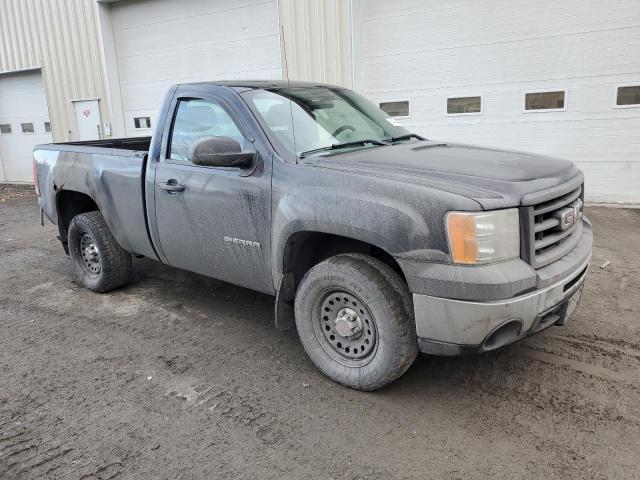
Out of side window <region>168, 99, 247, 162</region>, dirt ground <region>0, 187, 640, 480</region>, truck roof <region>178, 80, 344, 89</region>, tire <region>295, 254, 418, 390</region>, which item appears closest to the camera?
dirt ground <region>0, 187, 640, 480</region>

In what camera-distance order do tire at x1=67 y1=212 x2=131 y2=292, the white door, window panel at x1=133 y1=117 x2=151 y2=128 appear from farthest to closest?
the white door → window panel at x1=133 y1=117 x2=151 y2=128 → tire at x1=67 y1=212 x2=131 y2=292

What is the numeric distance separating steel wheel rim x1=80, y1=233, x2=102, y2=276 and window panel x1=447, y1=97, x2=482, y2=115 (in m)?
5.88

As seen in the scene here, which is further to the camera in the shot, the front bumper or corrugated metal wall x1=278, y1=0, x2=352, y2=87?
corrugated metal wall x1=278, y1=0, x2=352, y2=87

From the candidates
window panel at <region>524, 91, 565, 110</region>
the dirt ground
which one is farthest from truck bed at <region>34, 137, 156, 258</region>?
window panel at <region>524, 91, 565, 110</region>

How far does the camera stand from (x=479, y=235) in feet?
8.63

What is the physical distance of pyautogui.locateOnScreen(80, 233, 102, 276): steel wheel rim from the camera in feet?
17.2

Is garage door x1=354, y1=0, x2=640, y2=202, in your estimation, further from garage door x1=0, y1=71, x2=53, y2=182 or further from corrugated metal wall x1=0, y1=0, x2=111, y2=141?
garage door x1=0, y1=71, x2=53, y2=182

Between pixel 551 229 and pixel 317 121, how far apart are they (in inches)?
68.7

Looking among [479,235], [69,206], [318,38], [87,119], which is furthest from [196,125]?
[87,119]

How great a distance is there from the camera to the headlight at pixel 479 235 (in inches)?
103

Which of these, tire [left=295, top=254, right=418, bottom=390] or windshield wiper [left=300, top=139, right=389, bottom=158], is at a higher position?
windshield wiper [left=300, top=139, right=389, bottom=158]

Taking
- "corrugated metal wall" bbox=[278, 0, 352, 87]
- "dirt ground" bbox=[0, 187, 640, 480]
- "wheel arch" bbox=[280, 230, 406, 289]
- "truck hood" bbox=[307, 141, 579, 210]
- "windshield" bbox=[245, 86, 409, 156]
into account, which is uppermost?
"corrugated metal wall" bbox=[278, 0, 352, 87]

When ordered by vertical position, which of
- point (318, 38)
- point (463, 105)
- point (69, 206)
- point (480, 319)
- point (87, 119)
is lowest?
point (480, 319)

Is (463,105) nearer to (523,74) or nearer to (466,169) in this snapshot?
(523,74)
